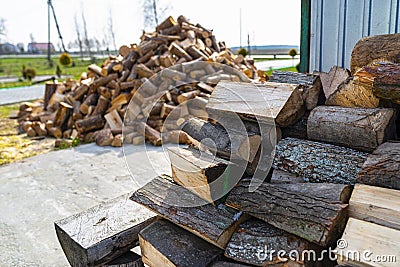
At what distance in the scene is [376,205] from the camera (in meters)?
0.99

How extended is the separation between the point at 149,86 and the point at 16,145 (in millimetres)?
2198

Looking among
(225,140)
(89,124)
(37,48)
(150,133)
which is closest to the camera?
(225,140)

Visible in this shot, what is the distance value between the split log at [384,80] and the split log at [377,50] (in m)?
0.27

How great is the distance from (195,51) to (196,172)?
3.99 m

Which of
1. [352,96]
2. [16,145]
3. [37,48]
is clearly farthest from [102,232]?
[37,48]

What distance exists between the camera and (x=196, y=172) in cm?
127

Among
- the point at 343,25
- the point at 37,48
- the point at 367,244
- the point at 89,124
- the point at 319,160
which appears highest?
the point at 37,48

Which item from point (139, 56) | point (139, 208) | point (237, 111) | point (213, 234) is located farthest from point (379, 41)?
point (139, 56)

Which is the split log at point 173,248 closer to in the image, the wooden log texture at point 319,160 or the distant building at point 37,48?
the wooden log texture at point 319,160

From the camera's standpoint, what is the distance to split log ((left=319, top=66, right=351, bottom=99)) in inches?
62.2

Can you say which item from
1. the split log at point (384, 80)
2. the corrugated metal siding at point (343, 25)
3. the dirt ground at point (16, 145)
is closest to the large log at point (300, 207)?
the split log at point (384, 80)

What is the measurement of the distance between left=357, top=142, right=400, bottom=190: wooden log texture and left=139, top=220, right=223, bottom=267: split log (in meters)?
0.61

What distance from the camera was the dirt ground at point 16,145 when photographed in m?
4.25

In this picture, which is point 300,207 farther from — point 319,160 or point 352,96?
point 352,96
